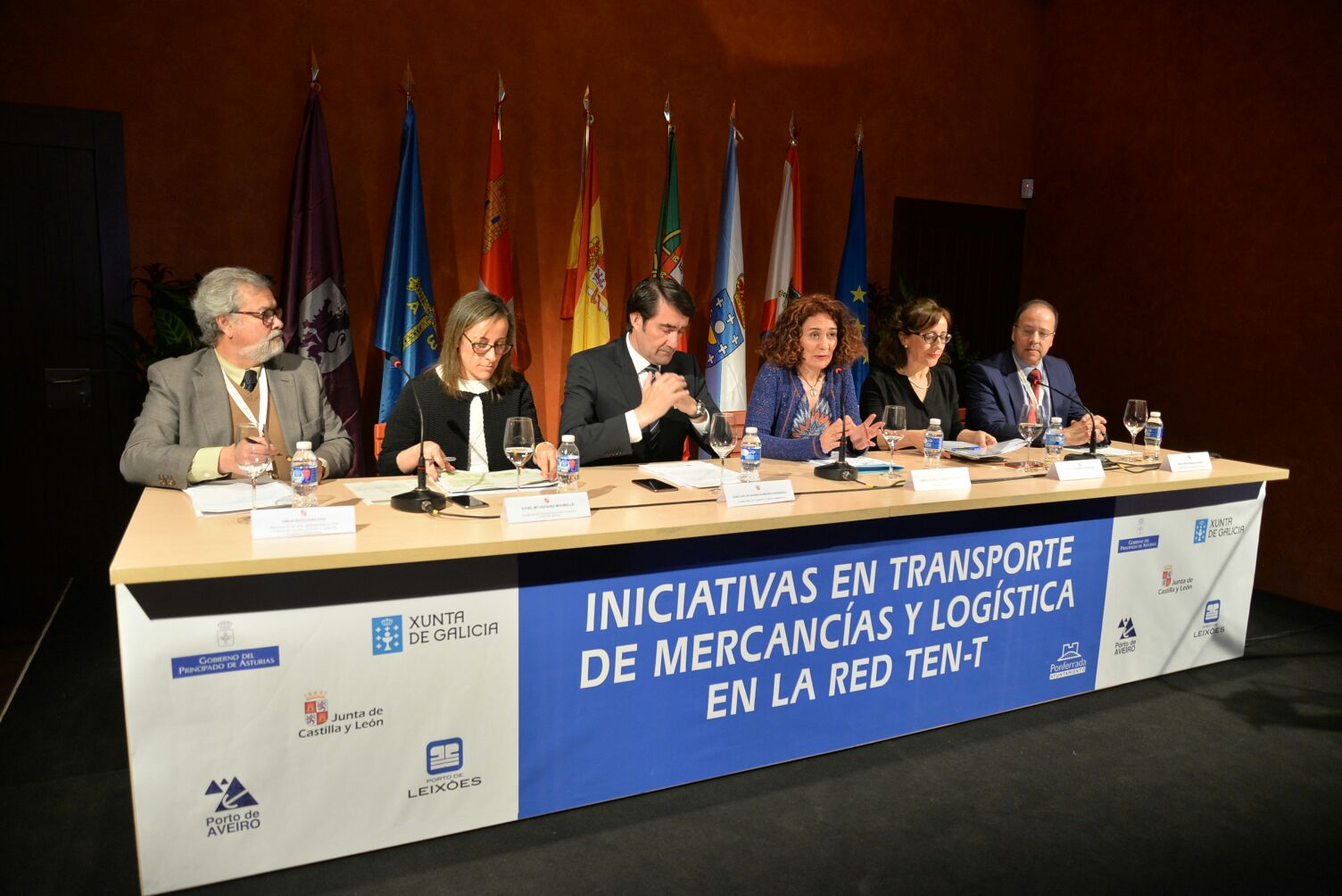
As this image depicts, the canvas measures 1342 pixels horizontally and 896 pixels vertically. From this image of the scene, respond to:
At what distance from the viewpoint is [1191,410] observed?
187 inches

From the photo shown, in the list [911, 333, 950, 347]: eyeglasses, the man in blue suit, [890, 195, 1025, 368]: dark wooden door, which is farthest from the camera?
[890, 195, 1025, 368]: dark wooden door

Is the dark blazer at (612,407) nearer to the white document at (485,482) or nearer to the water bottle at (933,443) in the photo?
the white document at (485,482)

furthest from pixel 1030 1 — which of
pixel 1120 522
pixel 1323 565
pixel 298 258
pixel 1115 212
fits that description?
pixel 298 258

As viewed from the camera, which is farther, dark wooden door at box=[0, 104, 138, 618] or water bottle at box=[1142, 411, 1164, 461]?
dark wooden door at box=[0, 104, 138, 618]

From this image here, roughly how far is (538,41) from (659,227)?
105 cm

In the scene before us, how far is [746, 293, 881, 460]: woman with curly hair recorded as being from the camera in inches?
125

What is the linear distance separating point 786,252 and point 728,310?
490mm

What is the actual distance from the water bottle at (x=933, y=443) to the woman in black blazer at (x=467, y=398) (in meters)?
1.19

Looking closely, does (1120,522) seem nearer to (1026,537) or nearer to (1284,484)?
(1026,537)

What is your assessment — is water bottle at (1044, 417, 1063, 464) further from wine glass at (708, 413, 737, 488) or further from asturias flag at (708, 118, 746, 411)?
asturias flag at (708, 118, 746, 411)

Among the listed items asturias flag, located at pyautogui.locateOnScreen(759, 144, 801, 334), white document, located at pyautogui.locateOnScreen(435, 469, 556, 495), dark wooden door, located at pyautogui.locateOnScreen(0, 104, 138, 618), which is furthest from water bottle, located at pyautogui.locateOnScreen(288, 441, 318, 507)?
asturias flag, located at pyautogui.locateOnScreen(759, 144, 801, 334)

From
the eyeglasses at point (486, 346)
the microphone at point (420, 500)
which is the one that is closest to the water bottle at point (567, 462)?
the microphone at point (420, 500)

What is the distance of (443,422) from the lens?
2.79 meters

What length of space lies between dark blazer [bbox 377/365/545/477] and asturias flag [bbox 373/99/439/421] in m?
1.18
